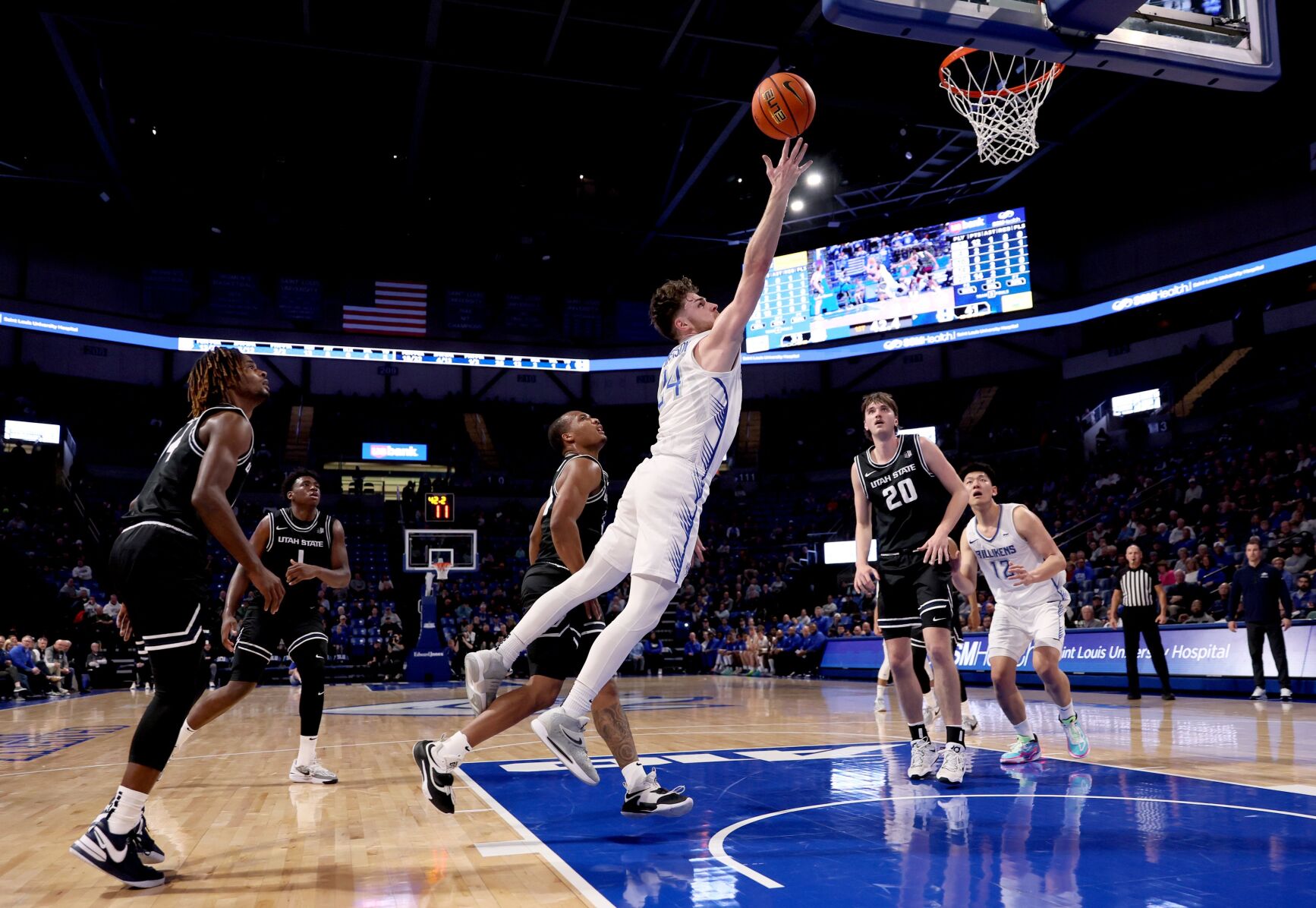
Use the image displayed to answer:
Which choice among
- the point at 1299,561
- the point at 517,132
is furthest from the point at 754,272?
the point at 517,132

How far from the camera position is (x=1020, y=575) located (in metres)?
6.52

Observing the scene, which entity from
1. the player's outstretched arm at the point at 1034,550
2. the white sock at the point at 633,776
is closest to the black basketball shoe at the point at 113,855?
the white sock at the point at 633,776

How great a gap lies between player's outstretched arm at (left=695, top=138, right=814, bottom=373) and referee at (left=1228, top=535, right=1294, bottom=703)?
9995 millimetres

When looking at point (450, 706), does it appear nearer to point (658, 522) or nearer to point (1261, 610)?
point (658, 522)

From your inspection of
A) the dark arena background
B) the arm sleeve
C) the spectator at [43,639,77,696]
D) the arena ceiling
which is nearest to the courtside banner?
the dark arena background

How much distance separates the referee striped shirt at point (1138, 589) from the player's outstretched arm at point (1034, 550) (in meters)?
6.39

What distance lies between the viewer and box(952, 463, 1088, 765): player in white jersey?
6.33 m

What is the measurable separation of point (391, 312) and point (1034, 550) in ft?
100

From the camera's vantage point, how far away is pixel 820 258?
27.1 m

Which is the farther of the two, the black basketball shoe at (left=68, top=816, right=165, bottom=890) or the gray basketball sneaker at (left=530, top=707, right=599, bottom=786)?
the gray basketball sneaker at (left=530, top=707, right=599, bottom=786)

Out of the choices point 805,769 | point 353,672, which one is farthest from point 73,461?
point 805,769

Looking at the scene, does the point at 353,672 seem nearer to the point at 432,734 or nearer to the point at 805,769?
→ the point at 432,734

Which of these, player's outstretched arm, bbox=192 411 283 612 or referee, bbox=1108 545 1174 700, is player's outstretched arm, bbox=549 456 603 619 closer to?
player's outstretched arm, bbox=192 411 283 612

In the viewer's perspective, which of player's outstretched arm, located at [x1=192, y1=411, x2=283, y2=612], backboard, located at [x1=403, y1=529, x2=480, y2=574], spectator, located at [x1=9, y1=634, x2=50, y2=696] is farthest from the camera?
backboard, located at [x1=403, y1=529, x2=480, y2=574]
